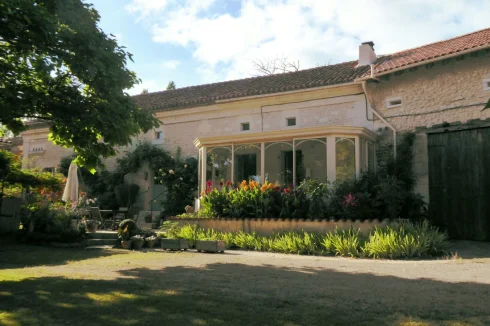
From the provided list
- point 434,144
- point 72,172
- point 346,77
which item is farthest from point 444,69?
point 72,172

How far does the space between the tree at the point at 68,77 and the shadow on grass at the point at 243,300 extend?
249cm

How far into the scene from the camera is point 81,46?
642cm

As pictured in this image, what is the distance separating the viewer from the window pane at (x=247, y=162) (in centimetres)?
1305

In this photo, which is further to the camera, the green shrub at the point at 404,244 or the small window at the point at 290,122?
the small window at the point at 290,122

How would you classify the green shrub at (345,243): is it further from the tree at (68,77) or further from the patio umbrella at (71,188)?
the patio umbrella at (71,188)

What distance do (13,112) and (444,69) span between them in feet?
35.2

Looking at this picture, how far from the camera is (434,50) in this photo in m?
12.6

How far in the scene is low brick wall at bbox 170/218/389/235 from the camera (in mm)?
9820

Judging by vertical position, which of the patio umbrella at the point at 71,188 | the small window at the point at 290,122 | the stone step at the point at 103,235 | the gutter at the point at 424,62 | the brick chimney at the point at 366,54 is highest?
the brick chimney at the point at 366,54

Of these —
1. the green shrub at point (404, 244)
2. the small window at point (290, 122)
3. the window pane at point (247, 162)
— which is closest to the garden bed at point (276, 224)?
the green shrub at point (404, 244)

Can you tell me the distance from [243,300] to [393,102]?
9927 millimetres

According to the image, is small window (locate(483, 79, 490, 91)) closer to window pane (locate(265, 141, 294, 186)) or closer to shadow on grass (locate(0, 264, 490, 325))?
window pane (locate(265, 141, 294, 186))

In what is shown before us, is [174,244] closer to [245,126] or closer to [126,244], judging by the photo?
[126,244]

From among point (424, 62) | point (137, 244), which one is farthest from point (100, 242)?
point (424, 62)
